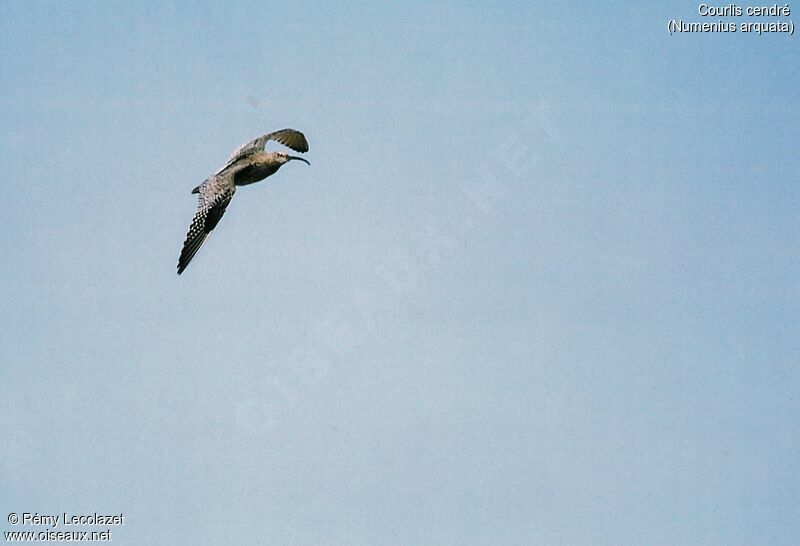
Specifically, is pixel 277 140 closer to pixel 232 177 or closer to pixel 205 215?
pixel 232 177

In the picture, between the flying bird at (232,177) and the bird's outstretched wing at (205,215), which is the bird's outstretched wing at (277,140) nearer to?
the flying bird at (232,177)

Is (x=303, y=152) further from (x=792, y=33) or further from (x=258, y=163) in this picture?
(x=792, y=33)

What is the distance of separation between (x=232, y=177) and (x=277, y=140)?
1585 mm

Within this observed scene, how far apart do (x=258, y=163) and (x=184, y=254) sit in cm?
336

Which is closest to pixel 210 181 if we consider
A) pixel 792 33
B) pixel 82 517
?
pixel 82 517

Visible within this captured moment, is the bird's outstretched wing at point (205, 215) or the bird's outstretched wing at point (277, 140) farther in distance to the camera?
the bird's outstretched wing at point (277, 140)

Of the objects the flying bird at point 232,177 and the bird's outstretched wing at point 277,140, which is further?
the bird's outstretched wing at point 277,140

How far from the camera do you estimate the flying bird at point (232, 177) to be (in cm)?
5256

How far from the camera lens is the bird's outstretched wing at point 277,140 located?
53844mm

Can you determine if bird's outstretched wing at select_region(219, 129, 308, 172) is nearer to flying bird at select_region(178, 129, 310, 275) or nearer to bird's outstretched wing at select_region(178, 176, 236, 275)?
flying bird at select_region(178, 129, 310, 275)

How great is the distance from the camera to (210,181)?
174ft

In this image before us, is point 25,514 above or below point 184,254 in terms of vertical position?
below

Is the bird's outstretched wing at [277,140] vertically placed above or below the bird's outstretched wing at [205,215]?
above

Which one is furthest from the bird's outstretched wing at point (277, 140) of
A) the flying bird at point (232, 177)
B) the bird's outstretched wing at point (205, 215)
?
the bird's outstretched wing at point (205, 215)
